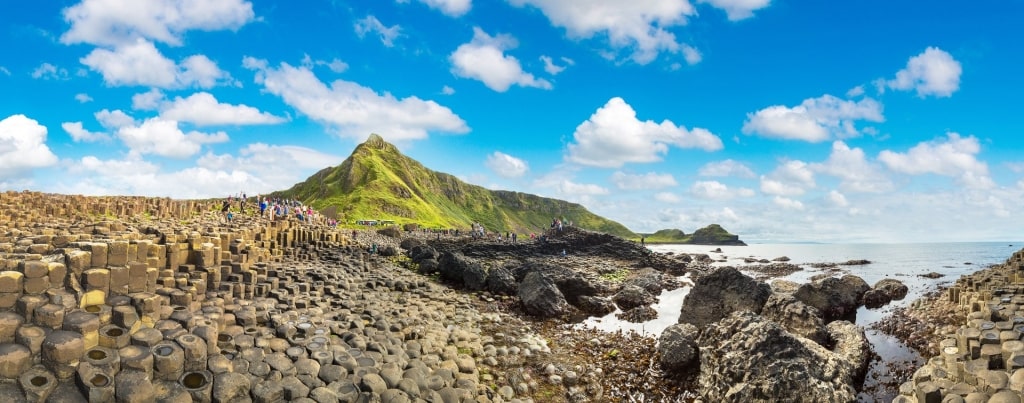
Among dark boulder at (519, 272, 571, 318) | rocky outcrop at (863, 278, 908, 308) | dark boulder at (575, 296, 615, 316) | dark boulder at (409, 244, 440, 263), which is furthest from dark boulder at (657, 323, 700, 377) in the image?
dark boulder at (409, 244, 440, 263)

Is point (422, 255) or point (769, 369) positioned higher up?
→ point (422, 255)

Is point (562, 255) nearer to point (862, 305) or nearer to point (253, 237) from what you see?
point (862, 305)

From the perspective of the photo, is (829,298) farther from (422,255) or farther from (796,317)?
(422,255)

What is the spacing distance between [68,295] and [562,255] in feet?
167

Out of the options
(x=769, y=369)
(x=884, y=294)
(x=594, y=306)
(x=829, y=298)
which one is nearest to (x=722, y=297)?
(x=594, y=306)

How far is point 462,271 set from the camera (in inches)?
1171

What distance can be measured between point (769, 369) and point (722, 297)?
10.3 m

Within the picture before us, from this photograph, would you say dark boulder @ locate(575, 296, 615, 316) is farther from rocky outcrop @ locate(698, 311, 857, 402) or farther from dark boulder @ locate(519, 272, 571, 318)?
rocky outcrop @ locate(698, 311, 857, 402)

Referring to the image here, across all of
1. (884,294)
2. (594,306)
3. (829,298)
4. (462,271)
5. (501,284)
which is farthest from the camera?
(884,294)

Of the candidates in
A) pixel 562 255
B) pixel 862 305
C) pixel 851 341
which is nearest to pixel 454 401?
pixel 851 341

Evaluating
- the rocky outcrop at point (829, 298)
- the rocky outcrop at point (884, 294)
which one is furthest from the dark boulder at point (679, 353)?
the rocky outcrop at point (884, 294)

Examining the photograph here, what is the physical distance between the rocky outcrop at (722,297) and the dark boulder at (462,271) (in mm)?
11411

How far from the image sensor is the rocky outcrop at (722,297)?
69.6 ft

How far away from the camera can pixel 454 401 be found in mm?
11648
